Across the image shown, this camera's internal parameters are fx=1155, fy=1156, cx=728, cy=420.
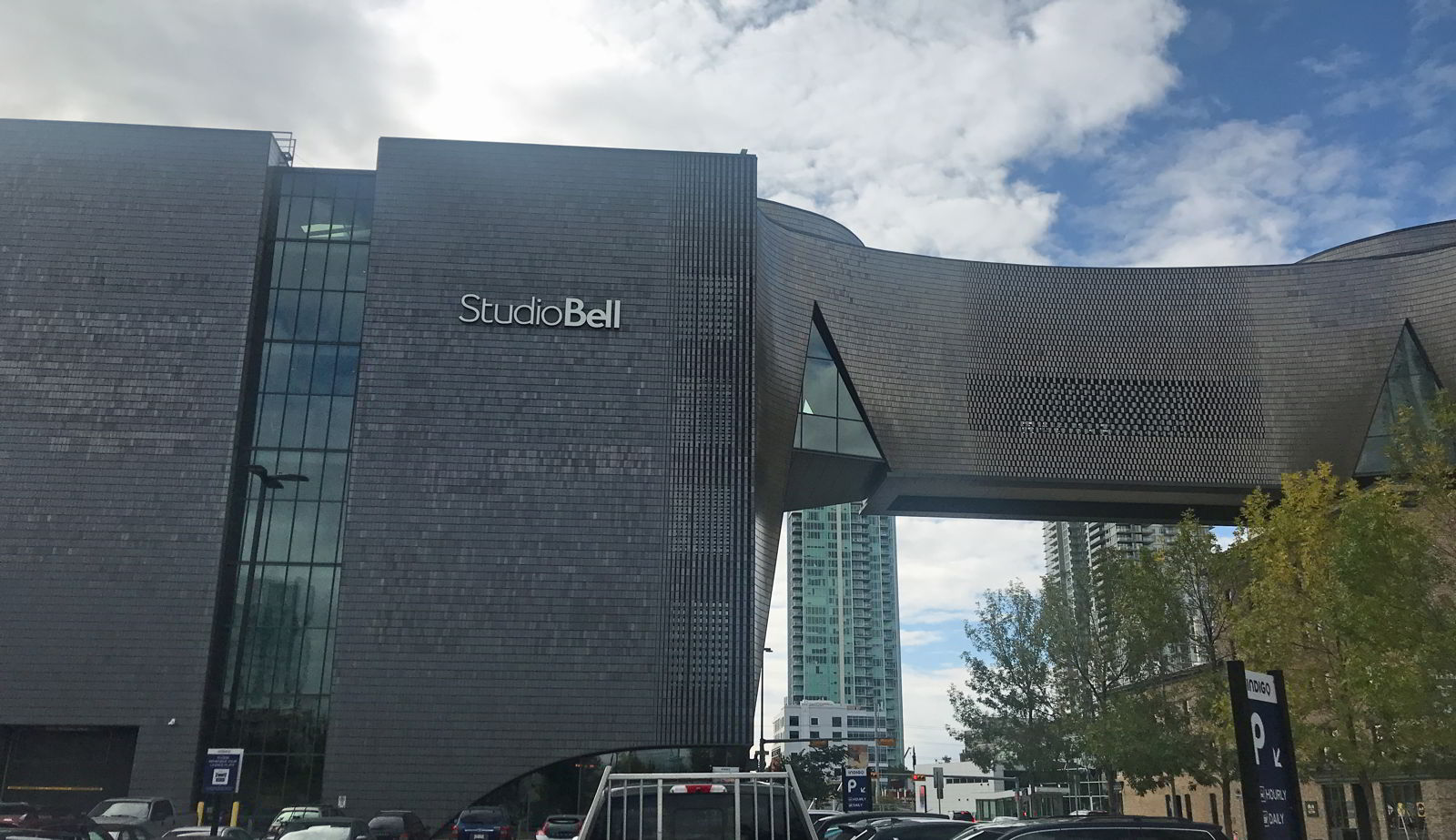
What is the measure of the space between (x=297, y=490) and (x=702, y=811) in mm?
29265

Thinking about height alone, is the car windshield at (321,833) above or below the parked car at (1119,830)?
below

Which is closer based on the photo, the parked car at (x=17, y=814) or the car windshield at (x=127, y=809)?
the parked car at (x=17, y=814)

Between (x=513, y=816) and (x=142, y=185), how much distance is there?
23.3m

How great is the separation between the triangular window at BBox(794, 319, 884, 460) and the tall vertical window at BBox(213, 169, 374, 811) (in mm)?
15978

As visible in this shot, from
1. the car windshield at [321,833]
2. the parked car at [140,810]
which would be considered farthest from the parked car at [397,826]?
the parked car at [140,810]

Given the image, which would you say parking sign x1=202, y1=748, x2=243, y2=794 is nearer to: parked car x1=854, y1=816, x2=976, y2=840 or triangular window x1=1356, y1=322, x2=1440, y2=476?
parked car x1=854, y1=816, x2=976, y2=840

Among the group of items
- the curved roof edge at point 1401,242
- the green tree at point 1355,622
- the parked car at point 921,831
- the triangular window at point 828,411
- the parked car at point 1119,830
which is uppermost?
the curved roof edge at point 1401,242

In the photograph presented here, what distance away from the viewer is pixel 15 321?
36281 mm

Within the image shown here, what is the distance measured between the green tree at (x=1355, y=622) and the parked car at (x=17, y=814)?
2463 cm

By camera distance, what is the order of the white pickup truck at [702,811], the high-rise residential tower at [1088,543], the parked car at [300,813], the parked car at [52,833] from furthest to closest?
the high-rise residential tower at [1088,543], the parked car at [300,813], the parked car at [52,833], the white pickup truck at [702,811]

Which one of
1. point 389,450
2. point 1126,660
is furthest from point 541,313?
point 1126,660

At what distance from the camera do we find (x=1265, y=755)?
10.3 meters

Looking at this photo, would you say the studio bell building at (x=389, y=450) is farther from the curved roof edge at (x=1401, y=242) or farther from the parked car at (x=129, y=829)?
the curved roof edge at (x=1401, y=242)

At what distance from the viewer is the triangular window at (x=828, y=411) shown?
140ft
